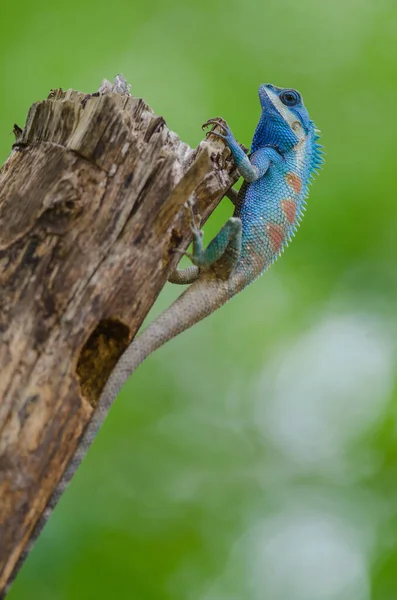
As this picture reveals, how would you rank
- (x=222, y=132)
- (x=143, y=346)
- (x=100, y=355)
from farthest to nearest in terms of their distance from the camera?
(x=222, y=132)
(x=143, y=346)
(x=100, y=355)

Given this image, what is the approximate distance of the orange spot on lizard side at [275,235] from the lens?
16.4ft

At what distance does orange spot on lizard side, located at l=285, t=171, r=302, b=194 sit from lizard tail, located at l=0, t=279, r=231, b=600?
3.71 feet

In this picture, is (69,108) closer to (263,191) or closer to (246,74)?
(263,191)

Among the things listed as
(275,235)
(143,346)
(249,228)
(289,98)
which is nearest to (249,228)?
(249,228)

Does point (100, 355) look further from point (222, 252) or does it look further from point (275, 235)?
point (275, 235)

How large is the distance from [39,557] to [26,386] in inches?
151

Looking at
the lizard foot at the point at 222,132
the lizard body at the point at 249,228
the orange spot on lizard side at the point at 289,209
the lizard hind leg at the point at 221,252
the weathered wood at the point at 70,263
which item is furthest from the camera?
the orange spot on lizard side at the point at 289,209

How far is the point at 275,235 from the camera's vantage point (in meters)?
5.04

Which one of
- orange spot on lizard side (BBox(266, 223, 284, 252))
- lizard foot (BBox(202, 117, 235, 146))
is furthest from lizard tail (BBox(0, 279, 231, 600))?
lizard foot (BBox(202, 117, 235, 146))

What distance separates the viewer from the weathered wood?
10.3 ft

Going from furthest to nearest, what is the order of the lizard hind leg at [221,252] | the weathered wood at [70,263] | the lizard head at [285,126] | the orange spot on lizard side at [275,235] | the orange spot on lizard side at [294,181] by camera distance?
1. the lizard head at [285,126]
2. the orange spot on lizard side at [294,181]
3. the orange spot on lizard side at [275,235]
4. the lizard hind leg at [221,252]
5. the weathered wood at [70,263]

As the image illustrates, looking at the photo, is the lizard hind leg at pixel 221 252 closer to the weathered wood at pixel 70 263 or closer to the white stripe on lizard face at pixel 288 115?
the weathered wood at pixel 70 263

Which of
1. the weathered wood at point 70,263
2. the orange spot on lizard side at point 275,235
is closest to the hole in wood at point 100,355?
the weathered wood at point 70,263

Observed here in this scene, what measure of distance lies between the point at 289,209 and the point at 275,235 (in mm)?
271
